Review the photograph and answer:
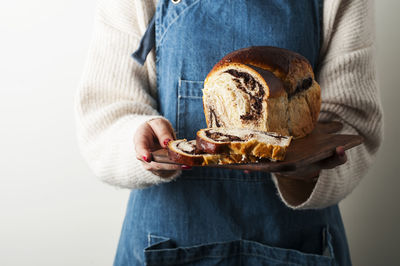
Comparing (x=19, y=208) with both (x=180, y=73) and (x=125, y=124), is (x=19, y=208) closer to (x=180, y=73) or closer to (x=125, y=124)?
(x=125, y=124)

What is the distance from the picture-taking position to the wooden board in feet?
1.90

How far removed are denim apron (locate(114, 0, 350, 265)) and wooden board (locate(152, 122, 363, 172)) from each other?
22 cm

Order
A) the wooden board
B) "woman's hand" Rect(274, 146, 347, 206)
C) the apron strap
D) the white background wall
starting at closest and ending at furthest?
1. the wooden board
2. "woman's hand" Rect(274, 146, 347, 206)
3. the apron strap
4. the white background wall

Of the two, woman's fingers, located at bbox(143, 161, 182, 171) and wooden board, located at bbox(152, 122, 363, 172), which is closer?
wooden board, located at bbox(152, 122, 363, 172)

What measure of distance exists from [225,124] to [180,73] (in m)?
0.20

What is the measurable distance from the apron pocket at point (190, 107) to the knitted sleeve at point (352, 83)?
29 centimetres

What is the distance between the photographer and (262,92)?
0.76 meters

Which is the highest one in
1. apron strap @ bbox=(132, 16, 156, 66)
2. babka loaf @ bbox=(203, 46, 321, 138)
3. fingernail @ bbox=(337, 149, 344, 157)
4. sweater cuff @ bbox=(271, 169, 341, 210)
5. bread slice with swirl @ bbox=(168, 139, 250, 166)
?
apron strap @ bbox=(132, 16, 156, 66)

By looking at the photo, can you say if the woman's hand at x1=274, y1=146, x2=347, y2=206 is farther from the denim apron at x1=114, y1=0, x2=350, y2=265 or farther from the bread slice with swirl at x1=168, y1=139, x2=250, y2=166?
the bread slice with swirl at x1=168, y1=139, x2=250, y2=166

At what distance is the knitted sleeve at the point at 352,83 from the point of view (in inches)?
36.7

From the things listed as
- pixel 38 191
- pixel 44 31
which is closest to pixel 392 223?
pixel 38 191

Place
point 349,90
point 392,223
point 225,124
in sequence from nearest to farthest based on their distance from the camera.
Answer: point 225,124 → point 349,90 → point 392,223

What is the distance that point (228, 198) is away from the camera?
0.96 m

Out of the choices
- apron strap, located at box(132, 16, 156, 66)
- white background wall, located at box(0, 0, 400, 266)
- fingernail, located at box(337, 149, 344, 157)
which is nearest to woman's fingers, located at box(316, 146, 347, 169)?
fingernail, located at box(337, 149, 344, 157)
